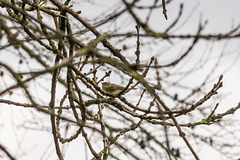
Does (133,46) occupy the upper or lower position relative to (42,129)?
upper

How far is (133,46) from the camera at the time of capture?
16.6 feet

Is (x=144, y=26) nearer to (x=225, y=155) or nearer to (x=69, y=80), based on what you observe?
(x=69, y=80)

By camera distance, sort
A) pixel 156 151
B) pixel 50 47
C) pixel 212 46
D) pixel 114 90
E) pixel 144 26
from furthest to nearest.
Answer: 1. pixel 114 90
2. pixel 156 151
3. pixel 212 46
4. pixel 50 47
5. pixel 144 26

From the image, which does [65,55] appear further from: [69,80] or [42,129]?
[42,129]

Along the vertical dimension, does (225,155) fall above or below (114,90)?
below

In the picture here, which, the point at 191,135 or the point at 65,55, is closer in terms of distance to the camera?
the point at 65,55

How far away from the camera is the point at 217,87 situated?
2744 millimetres

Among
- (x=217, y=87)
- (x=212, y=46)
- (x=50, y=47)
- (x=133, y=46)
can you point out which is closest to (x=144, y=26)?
(x=217, y=87)

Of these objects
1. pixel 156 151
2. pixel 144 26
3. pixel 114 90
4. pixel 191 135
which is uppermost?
pixel 114 90

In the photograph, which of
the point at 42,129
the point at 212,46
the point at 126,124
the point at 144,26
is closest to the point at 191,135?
the point at 126,124

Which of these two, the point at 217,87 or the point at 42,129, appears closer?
the point at 217,87

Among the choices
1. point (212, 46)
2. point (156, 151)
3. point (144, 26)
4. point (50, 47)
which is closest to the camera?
point (144, 26)

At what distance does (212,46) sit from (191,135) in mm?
1705

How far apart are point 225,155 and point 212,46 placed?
192cm
